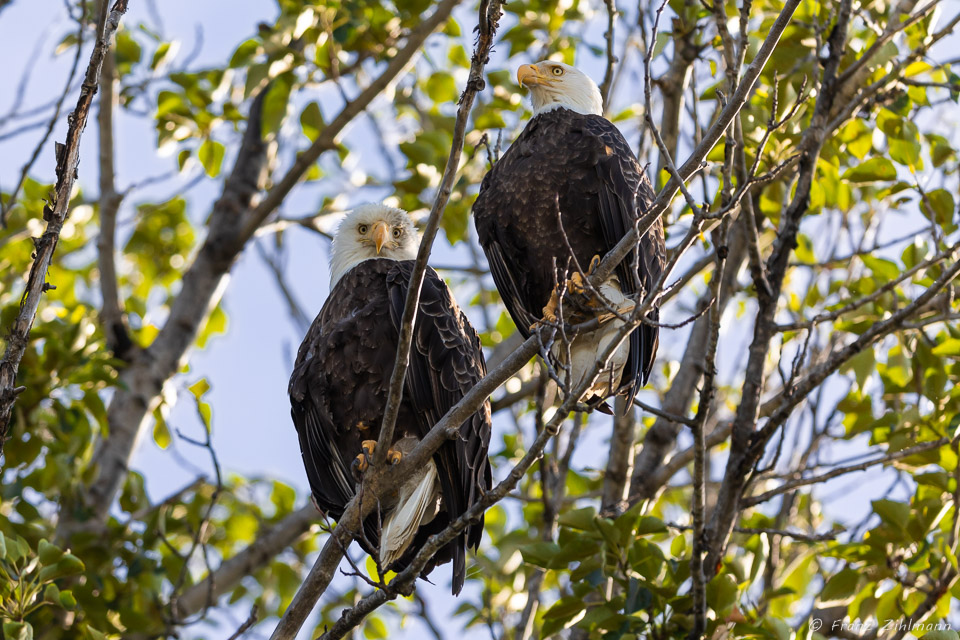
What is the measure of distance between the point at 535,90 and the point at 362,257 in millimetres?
1388

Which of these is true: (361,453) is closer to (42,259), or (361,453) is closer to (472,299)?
(42,259)

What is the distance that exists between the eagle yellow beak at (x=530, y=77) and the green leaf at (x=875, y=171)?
1.78 m

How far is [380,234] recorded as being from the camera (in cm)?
544

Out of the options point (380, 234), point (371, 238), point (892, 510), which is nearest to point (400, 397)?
point (380, 234)

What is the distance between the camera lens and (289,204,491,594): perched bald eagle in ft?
14.4

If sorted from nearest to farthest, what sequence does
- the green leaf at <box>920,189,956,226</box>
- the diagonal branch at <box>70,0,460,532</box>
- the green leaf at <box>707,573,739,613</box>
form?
the green leaf at <box>707,573,739,613</box> < the green leaf at <box>920,189,956,226</box> < the diagonal branch at <box>70,0,460,532</box>

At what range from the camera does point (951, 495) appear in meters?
4.96

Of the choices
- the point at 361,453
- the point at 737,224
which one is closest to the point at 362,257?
the point at 361,453

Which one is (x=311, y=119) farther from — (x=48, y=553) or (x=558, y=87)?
(x=48, y=553)

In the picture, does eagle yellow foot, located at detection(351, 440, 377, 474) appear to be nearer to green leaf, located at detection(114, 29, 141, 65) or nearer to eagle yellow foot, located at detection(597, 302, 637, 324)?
eagle yellow foot, located at detection(597, 302, 637, 324)

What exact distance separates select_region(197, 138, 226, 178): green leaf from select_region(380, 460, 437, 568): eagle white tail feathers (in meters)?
3.05

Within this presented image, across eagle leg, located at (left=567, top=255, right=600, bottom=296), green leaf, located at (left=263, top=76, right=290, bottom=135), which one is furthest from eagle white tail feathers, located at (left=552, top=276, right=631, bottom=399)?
green leaf, located at (left=263, top=76, right=290, bottom=135)

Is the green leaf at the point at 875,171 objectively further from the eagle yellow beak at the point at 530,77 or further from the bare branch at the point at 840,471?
the eagle yellow beak at the point at 530,77

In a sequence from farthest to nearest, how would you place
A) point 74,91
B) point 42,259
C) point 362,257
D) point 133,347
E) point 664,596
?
point 133,347
point 362,257
point 74,91
point 664,596
point 42,259
